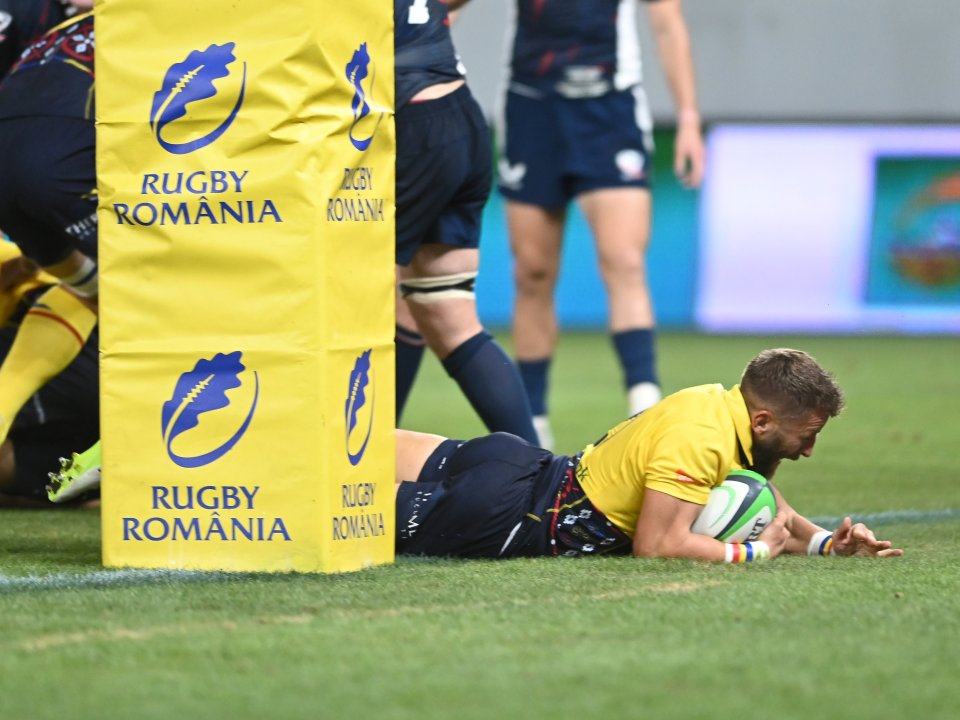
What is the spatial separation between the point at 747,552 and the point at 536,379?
272cm

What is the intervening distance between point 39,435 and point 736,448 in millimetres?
2122

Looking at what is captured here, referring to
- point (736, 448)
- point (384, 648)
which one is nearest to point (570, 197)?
point (736, 448)

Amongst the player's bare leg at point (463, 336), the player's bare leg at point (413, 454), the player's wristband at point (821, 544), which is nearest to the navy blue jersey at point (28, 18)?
the player's bare leg at point (463, 336)

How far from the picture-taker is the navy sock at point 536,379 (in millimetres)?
6090

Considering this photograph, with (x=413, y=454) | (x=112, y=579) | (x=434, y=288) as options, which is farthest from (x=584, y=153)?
(x=112, y=579)

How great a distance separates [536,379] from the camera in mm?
6184

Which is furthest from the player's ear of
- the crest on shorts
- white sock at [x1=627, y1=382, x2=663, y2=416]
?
white sock at [x1=627, y1=382, x2=663, y2=416]

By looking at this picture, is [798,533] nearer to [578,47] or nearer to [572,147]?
[572,147]

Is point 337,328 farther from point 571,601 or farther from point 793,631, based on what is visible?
point 793,631

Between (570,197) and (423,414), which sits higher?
(570,197)

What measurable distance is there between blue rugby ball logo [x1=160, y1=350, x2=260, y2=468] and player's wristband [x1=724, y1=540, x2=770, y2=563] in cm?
102

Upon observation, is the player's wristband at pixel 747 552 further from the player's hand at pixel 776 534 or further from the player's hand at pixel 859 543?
the player's hand at pixel 859 543

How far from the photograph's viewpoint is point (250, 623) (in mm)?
2756

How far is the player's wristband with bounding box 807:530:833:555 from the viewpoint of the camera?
3.64 metres
